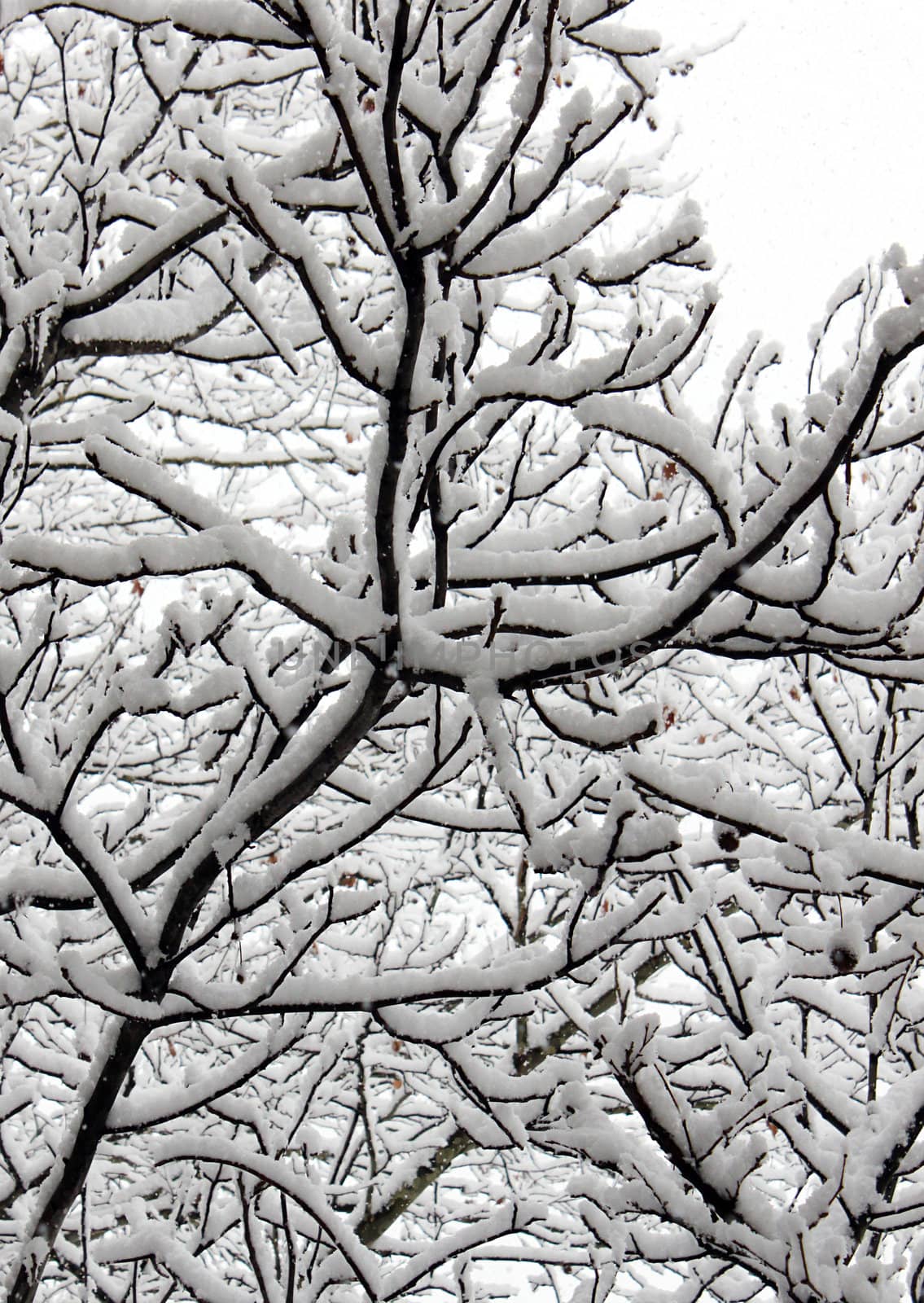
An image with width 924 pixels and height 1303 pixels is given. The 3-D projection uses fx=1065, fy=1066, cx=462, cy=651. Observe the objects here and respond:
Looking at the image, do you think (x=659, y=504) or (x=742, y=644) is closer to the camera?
(x=742, y=644)

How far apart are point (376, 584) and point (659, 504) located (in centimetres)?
58

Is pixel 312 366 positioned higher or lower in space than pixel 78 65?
lower

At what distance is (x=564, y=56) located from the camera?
6.25 ft

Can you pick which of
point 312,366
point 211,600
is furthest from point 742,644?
point 312,366

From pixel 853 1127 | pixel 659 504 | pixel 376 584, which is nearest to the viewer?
pixel 376 584

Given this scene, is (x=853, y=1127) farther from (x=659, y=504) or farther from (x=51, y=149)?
(x=51, y=149)

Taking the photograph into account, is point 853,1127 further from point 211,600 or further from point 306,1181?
point 211,600

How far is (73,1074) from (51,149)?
3.92 m

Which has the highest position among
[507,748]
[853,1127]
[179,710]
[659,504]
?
[659,504]

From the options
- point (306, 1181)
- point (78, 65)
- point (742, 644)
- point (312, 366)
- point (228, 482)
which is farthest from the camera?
point (228, 482)

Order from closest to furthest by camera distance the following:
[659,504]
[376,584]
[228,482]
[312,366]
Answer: [376,584] < [659,504] < [312,366] < [228,482]

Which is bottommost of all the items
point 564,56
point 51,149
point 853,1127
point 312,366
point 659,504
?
point 853,1127

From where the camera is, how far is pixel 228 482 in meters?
5.71

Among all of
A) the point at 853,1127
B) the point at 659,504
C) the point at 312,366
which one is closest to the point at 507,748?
the point at 659,504
